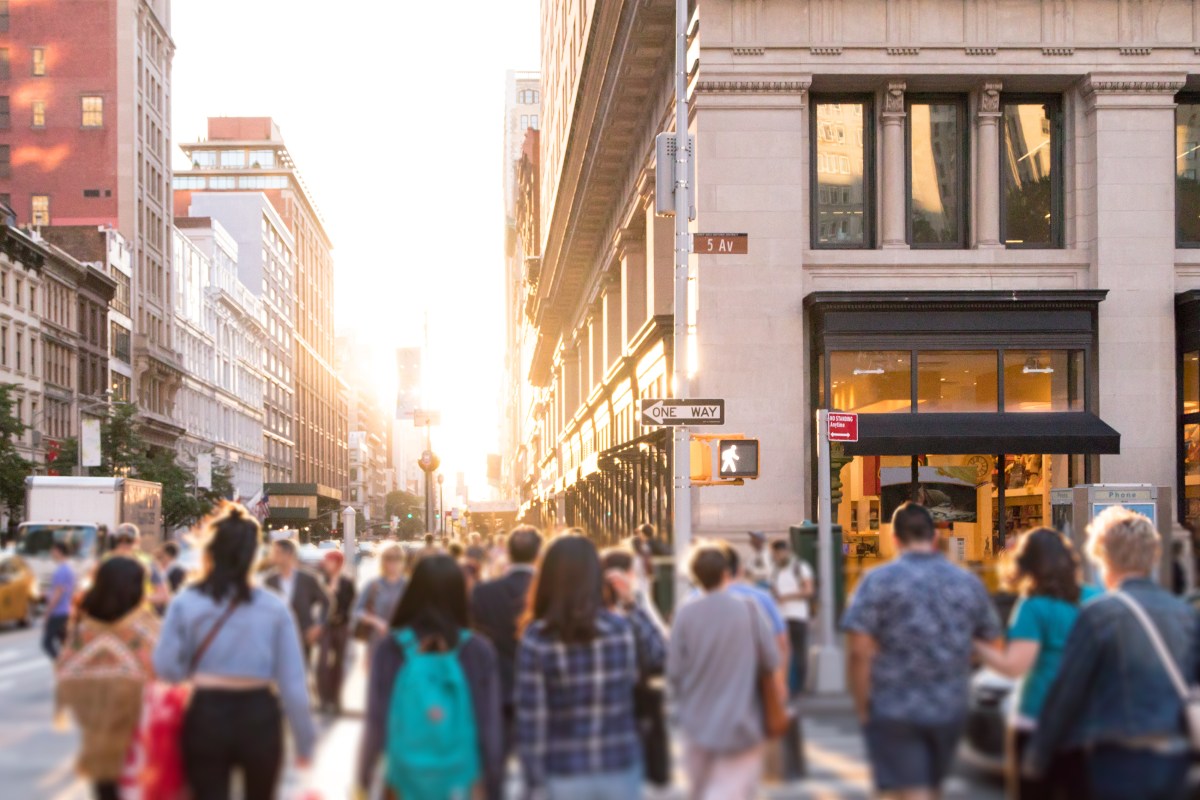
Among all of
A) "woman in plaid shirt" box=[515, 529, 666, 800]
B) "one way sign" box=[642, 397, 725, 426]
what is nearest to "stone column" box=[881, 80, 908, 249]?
"one way sign" box=[642, 397, 725, 426]

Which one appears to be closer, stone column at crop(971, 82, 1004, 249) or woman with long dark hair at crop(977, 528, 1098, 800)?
woman with long dark hair at crop(977, 528, 1098, 800)

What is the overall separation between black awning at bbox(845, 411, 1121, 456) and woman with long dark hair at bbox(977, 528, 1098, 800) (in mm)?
20304

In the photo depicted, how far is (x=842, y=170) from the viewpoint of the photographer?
100 feet

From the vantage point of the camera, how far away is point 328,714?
9.03 metres

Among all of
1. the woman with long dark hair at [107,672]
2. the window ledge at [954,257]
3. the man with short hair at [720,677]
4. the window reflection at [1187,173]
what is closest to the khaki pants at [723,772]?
the man with short hair at [720,677]

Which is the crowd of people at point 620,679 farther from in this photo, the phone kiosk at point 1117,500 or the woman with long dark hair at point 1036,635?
the phone kiosk at point 1117,500

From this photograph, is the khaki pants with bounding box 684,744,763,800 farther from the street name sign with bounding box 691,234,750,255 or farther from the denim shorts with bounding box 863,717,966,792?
the street name sign with bounding box 691,234,750,255

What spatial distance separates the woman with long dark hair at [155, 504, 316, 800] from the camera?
7820 mm

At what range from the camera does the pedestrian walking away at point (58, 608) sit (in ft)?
32.9

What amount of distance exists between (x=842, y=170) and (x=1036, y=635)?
23084 millimetres

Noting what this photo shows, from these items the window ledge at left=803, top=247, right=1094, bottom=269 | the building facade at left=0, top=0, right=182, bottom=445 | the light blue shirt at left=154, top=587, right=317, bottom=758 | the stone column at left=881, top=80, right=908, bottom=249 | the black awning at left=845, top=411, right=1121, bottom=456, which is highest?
the building facade at left=0, top=0, right=182, bottom=445

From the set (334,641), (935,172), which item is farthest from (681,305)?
(334,641)

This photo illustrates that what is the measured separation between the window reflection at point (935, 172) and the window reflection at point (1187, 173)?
443cm

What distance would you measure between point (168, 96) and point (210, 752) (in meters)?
106
